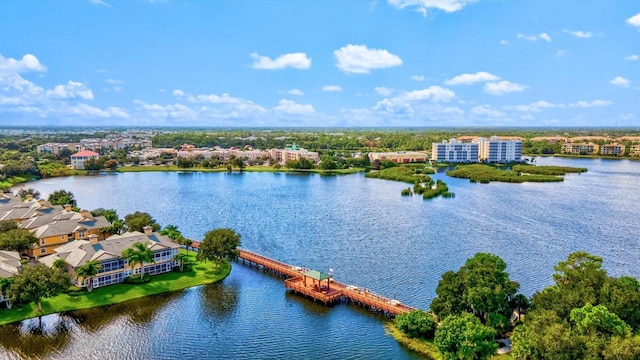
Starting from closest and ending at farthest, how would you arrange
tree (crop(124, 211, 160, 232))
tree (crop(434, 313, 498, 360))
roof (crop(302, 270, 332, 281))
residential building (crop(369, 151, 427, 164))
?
tree (crop(434, 313, 498, 360)), roof (crop(302, 270, 332, 281)), tree (crop(124, 211, 160, 232)), residential building (crop(369, 151, 427, 164))

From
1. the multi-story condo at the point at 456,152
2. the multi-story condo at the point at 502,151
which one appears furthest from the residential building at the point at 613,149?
the multi-story condo at the point at 456,152

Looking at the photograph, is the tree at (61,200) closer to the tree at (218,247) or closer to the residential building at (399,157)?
the tree at (218,247)

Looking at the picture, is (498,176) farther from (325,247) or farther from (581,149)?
(581,149)

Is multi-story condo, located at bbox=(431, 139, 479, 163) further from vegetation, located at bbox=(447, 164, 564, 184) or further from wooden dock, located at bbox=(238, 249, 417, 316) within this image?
wooden dock, located at bbox=(238, 249, 417, 316)

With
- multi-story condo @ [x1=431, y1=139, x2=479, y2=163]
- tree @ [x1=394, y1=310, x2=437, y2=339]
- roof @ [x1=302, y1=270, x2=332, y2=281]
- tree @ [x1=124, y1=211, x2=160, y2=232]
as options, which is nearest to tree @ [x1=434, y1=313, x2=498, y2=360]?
tree @ [x1=394, y1=310, x2=437, y2=339]

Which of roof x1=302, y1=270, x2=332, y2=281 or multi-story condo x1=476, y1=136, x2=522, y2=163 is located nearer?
roof x1=302, y1=270, x2=332, y2=281

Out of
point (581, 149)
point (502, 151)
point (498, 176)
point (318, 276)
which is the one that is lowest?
point (318, 276)

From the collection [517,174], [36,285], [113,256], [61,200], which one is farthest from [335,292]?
[517,174]
